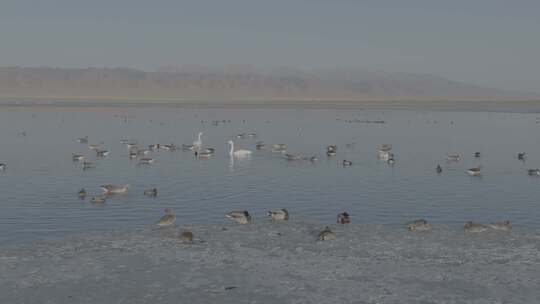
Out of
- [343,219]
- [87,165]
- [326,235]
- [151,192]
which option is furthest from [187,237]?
[87,165]

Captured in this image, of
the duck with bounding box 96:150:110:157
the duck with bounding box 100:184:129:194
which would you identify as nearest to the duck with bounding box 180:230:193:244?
the duck with bounding box 100:184:129:194

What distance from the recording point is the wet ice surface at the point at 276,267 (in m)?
13.1

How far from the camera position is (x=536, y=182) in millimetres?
28984

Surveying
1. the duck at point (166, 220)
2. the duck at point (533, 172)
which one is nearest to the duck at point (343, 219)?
the duck at point (166, 220)

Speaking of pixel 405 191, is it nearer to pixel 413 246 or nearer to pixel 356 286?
pixel 413 246

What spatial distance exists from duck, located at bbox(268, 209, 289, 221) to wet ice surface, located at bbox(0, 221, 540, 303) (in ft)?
2.96

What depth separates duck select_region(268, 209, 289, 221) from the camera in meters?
20.0

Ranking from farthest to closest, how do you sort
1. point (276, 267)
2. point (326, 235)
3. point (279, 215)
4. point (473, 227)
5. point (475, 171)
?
point (475, 171)
point (279, 215)
point (473, 227)
point (326, 235)
point (276, 267)

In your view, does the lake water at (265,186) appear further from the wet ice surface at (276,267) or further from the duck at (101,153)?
the wet ice surface at (276,267)

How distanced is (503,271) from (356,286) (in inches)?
143

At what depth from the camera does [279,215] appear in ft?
65.9

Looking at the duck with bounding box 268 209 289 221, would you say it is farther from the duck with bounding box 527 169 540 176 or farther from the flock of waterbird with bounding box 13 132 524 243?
the duck with bounding box 527 169 540 176

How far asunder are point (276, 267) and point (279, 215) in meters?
5.01

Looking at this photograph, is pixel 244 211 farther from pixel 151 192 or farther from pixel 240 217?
pixel 151 192
